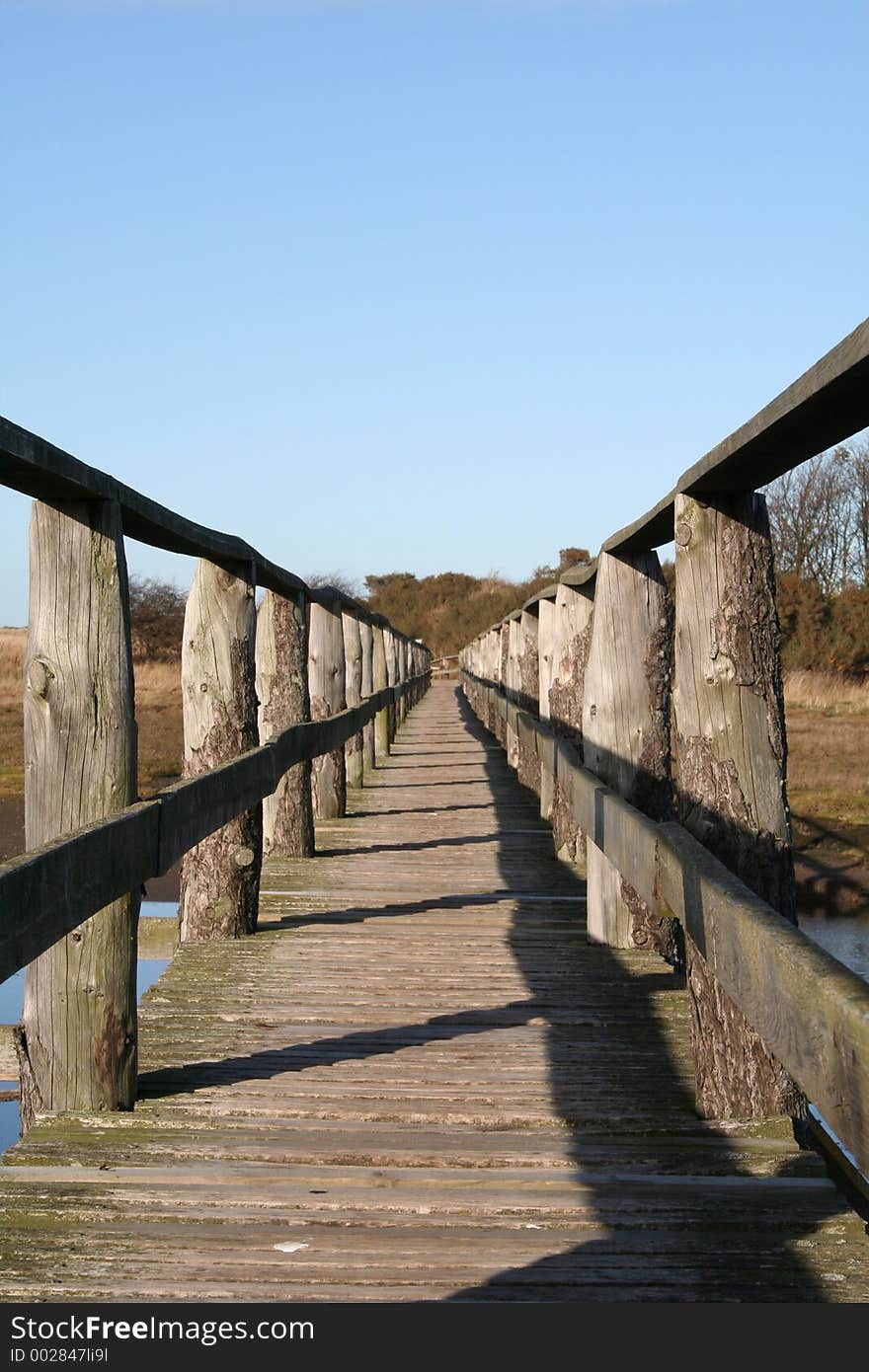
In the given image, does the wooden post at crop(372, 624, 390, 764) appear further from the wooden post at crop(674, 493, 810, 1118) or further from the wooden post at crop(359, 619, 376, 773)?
the wooden post at crop(674, 493, 810, 1118)

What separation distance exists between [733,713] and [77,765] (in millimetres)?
1646

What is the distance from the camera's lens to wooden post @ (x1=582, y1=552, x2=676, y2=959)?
5.39 m

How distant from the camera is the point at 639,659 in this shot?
17.8ft

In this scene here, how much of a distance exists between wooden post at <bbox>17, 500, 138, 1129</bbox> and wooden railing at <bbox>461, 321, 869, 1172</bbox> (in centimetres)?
140

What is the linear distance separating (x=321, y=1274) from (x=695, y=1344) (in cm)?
68

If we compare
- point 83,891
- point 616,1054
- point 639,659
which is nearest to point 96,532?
point 83,891

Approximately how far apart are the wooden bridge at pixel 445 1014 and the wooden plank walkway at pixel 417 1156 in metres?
0.01

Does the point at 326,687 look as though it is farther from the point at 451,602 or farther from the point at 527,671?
the point at 451,602

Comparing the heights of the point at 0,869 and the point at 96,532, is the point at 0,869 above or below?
below

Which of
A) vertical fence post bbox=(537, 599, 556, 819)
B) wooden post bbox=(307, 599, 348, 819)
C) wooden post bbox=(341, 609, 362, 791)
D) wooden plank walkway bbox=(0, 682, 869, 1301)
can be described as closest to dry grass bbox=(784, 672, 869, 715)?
wooden post bbox=(341, 609, 362, 791)

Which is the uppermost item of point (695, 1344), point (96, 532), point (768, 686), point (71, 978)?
point (96, 532)

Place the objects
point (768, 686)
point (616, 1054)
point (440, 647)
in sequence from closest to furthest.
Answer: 1. point (768, 686)
2. point (616, 1054)
3. point (440, 647)

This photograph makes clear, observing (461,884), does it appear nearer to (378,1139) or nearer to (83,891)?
(378,1139)

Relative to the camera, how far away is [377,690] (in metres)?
16.6
